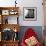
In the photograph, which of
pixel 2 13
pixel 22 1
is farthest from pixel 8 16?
pixel 22 1

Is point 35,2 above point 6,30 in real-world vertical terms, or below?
above

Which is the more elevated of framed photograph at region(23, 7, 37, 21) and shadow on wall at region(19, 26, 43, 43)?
framed photograph at region(23, 7, 37, 21)

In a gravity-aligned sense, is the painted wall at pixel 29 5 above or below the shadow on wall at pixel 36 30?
above

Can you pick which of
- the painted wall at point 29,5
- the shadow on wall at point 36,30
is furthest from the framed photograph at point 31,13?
the shadow on wall at point 36,30

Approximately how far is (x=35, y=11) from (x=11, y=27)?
1.14 meters

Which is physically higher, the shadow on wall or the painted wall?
the painted wall

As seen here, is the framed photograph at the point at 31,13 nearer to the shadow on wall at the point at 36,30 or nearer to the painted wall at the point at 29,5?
the painted wall at the point at 29,5

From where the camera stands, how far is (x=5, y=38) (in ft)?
19.5

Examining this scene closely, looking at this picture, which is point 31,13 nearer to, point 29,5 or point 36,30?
point 29,5

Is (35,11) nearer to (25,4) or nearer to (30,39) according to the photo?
(25,4)

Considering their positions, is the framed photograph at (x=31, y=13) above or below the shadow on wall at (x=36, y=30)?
above

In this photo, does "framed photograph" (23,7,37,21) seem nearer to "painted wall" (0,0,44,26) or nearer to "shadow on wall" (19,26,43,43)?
"painted wall" (0,0,44,26)

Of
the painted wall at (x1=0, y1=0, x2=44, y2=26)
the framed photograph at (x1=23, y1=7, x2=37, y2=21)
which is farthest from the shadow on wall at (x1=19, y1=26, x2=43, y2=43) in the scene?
the framed photograph at (x1=23, y1=7, x2=37, y2=21)

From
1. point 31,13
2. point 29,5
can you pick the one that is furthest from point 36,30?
point 29,5
